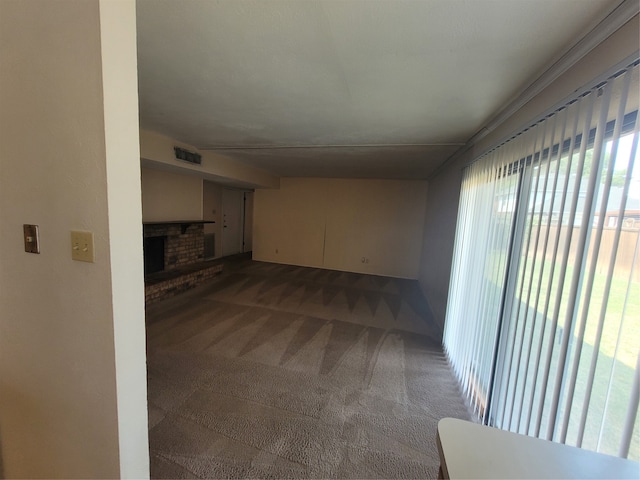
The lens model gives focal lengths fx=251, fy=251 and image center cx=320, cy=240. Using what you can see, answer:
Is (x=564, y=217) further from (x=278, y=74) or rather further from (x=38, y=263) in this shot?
(x=38, y=263)

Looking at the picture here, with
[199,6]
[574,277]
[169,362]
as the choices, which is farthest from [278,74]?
[169,362]

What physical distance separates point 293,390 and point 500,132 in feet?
8.63

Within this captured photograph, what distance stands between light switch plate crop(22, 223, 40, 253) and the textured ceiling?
101 centimetres

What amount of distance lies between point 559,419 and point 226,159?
4.69m

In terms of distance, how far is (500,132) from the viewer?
1.94 meters

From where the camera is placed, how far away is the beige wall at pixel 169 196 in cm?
398

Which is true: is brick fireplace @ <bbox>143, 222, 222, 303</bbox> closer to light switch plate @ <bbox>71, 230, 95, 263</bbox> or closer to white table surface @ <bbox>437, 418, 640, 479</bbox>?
light switch plate @ <bbox>71, 230, 95, 263</bbox>

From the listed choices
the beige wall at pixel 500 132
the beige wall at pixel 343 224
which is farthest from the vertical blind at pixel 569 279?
the beige wall at pixel 343 224

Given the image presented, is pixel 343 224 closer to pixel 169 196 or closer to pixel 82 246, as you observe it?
pixel 169 196

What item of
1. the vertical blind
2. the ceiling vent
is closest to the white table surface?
the vertical blind

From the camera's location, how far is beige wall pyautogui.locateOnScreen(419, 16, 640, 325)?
3.10 feet

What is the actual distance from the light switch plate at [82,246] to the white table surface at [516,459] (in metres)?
1.28

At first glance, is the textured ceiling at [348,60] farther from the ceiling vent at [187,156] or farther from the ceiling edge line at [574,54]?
the ceiling vent at [187,156]

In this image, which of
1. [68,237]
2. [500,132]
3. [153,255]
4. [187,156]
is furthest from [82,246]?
[153,255]
